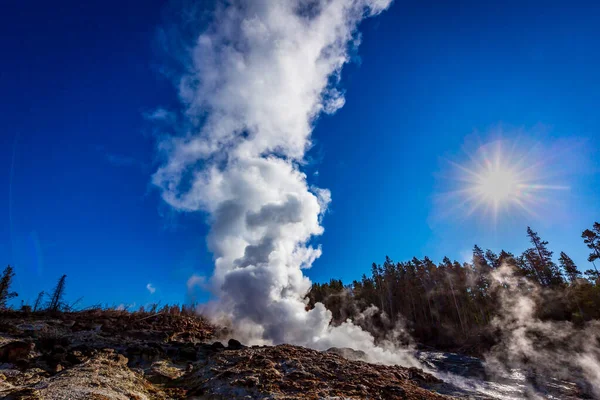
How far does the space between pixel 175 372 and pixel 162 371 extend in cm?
74

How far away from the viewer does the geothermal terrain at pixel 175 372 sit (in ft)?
38.9

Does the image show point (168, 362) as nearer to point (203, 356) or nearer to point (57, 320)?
point (203, 356)

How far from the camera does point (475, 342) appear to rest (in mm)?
41625

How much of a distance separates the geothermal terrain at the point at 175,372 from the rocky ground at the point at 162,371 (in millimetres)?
47

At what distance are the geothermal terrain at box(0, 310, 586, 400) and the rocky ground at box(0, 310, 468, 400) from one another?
1.8 inches

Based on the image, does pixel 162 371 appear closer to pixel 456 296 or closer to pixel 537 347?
pixel 537 347

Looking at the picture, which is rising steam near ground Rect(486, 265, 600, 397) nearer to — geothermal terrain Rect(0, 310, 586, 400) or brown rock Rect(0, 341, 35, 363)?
geothermal terrain Rect(0, 310, 586, 400)

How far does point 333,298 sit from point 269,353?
50167 millimetres

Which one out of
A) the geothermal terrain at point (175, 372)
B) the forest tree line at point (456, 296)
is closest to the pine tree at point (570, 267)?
the forest tree line at point (456, 296)

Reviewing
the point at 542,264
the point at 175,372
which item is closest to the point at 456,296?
the point at 542,264

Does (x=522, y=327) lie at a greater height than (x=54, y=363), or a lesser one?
greater

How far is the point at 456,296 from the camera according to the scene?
60.2m

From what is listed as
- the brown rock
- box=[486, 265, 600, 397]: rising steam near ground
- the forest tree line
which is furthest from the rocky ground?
the forest tree line

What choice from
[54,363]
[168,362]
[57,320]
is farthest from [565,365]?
[57,320]
